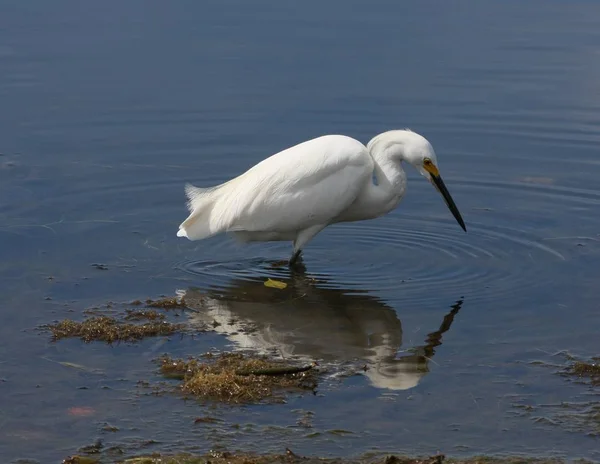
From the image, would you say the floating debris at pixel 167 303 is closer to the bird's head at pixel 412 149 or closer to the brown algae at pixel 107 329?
the brown algae at pixel 107 329

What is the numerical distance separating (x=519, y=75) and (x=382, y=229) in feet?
20.3

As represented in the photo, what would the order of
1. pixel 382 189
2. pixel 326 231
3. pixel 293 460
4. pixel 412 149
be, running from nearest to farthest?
pixel 293 460 < pixel 412 149 < pixel 382 189 < pixel 326 231

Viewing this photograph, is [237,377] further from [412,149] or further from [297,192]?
[412,149]

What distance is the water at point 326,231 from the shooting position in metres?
6.75

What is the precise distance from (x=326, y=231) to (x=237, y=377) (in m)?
4.15

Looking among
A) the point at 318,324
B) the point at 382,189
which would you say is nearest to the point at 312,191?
the point at 382,189

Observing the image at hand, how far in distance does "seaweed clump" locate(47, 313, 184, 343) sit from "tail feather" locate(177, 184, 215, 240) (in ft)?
5.76

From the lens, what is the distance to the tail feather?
9883 millimetres

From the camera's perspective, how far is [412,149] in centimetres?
973

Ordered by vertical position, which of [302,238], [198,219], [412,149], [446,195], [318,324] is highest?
[412,149]

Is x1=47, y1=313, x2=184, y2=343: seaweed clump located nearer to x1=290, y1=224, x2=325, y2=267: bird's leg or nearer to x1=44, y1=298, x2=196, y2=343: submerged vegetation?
x1=44, y1=298, x2=196, y2=343: submerged vegetation

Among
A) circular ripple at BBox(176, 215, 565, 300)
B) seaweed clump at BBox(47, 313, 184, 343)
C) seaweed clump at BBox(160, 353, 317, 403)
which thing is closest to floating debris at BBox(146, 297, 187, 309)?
seaweed clump at BBox(47, 313, 184, 343)

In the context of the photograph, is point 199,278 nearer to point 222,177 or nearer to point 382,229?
point 382,229

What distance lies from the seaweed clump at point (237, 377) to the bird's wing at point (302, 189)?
2.28m
